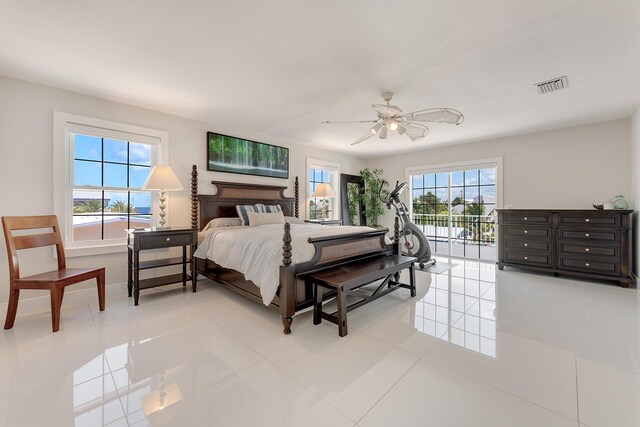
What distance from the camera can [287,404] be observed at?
1.54 m

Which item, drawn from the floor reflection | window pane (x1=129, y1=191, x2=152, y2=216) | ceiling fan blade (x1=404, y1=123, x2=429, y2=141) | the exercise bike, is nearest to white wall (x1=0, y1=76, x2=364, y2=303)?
window pane (x1=129, y1=191, x2=152, y2=216)

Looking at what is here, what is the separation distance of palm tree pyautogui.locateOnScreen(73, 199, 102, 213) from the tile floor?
3.67 ft

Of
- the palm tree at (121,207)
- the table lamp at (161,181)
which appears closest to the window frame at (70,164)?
the palm tree at (121,207)

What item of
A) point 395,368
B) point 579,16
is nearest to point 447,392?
point 395,368

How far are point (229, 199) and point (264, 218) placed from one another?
2.38 feet

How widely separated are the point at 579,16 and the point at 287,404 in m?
3.30

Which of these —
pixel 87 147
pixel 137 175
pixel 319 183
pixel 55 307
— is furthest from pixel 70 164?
pixel 319 183

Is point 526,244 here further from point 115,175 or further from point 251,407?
point 115,175

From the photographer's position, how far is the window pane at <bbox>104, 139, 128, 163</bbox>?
3501mm

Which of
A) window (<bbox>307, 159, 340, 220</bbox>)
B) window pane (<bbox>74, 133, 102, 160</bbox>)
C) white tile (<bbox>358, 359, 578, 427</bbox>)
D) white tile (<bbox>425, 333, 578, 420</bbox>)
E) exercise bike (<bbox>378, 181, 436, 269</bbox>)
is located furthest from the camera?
window (<bbox>307, 159, 340, 220</bbox>)

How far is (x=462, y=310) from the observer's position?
9.50 ft

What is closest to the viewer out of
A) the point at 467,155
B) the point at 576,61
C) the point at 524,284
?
the point at 576,61

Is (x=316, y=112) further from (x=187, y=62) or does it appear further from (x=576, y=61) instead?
(x=576, y=61)

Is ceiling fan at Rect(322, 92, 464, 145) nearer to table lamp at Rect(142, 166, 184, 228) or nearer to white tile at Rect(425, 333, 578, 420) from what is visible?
white tile at Rect(425, 333, 578, 420)
